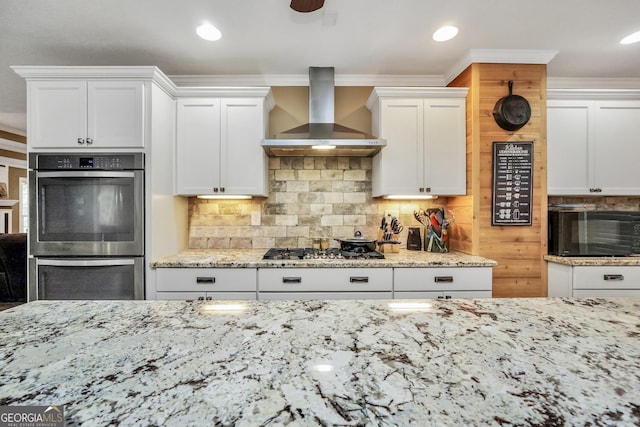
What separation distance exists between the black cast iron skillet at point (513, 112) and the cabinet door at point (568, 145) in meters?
0.37

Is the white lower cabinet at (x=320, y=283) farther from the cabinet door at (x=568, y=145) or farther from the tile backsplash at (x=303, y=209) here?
the cabinet door at (x=568, y=145)

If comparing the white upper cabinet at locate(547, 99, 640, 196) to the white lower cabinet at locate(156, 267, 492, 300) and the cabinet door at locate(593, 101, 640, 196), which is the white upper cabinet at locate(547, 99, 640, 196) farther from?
the white lower cabinet at locate(156, 267, 492, 300)

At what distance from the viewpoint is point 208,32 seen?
7.18 ft

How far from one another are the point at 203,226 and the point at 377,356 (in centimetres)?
263

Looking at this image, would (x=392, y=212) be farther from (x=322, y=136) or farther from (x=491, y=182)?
(x=322, y=136)

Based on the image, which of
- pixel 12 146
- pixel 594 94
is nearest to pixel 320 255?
pixel 594 94

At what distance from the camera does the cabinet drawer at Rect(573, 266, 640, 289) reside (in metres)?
2.33

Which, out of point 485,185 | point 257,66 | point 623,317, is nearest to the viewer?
point 623,317

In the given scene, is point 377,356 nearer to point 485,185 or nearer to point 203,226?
point 485,185

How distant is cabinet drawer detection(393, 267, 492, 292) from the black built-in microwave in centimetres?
80

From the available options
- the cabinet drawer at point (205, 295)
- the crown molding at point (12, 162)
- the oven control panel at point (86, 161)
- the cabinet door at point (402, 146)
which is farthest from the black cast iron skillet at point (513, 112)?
the crown molding at point (12, 162)

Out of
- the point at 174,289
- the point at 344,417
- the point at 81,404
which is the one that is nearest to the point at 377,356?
the point at 344,417

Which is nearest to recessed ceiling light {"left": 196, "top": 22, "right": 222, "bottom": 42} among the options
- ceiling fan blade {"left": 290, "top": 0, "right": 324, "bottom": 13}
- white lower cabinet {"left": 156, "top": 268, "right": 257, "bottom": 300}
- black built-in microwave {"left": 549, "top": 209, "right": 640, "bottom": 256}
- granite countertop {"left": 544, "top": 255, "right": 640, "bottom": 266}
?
ceiling fan blade {"left": 290, "top": 0, "right": 324, "bottom": 13}

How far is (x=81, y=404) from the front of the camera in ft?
1.61
